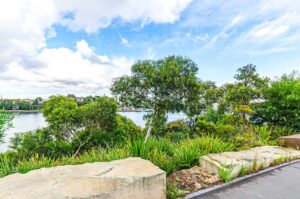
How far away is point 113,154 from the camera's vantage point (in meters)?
3.99

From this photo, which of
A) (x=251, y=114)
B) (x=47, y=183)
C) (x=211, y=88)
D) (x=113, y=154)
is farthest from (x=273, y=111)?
(x=47, y=183)

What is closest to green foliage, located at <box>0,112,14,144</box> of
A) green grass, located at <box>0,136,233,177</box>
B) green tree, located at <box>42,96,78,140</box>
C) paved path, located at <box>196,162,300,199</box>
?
green grass, located at <box>0,136,233,177</box>

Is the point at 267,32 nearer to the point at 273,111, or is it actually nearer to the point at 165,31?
the point at 273,111

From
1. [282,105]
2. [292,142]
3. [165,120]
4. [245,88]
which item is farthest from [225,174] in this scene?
[245,88]

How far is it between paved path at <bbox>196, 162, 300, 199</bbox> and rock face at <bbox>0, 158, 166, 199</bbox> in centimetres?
80

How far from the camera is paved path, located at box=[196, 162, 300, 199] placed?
119 inches

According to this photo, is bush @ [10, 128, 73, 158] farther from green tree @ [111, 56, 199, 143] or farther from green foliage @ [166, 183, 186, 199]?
green foliage @ [166, 183, 186, 199]

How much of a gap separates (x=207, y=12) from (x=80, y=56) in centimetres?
625

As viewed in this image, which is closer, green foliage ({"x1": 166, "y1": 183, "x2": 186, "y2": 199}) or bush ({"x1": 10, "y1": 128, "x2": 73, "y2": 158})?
green foliage ({"x1": 166, "y1": 183, "x2": 186, "y2": 199})

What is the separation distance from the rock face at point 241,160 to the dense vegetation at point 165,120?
0.29 m

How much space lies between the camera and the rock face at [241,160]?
3686mm

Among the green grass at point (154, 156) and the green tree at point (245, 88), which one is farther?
the green tree at point (245, 88)

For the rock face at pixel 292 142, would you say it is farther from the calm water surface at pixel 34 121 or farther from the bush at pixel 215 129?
the calm water surface at pixel 34 121

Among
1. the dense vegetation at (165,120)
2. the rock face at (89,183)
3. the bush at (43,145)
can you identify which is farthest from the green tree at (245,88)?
the bush at (43,145)
